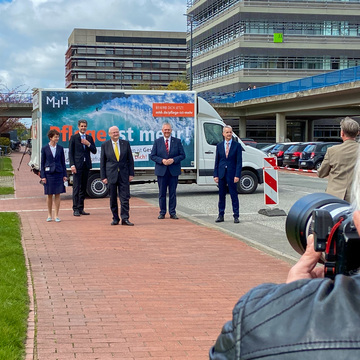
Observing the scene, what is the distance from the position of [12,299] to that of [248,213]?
8900mm

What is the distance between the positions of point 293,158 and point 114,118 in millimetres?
19580

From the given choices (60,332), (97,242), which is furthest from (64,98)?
(60,332)

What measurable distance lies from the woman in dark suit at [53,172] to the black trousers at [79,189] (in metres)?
1.07

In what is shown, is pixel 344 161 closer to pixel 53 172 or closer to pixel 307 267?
pixel 307 267

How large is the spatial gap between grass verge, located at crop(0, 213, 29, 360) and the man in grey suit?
12.0ft

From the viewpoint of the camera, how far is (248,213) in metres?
14.4

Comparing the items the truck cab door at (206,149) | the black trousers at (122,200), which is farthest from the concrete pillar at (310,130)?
the black trousers at (122,200)

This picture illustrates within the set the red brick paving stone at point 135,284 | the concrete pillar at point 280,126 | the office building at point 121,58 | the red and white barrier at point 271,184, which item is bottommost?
the red brick paving stone at point 135,284

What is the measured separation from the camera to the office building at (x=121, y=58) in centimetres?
14725

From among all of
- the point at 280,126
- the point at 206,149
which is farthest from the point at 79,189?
the point at 280,126

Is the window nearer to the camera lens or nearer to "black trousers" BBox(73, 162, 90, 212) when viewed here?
"black trousers" BBox(73, 162, 90, 212)

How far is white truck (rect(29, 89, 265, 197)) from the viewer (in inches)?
685

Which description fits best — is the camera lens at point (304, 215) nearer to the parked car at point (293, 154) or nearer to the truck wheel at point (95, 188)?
the truck wheel at point (95, 188)

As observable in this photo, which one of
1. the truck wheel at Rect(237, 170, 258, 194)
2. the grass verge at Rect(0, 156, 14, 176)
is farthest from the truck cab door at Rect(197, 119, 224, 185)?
the grass verge at Rect(0, 156, 14, 176)
